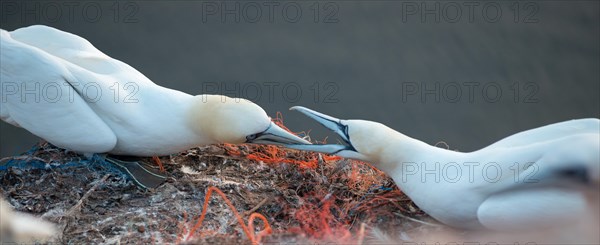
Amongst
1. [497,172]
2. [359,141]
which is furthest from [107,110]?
[497,172]

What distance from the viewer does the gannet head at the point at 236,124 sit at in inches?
248

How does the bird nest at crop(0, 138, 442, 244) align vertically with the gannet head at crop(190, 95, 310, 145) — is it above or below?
below

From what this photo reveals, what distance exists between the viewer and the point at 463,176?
5645 millimetres

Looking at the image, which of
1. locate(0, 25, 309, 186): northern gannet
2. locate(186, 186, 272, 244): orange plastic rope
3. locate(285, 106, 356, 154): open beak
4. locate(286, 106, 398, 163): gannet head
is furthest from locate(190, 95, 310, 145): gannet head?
locate(186, 186, 272, 244): orange plastic rope

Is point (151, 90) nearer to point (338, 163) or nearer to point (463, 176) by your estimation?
point (338, 163)

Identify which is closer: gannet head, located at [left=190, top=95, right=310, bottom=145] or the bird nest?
the bird nest

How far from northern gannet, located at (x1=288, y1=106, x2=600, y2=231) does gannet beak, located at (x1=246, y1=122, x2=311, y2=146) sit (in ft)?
0.57

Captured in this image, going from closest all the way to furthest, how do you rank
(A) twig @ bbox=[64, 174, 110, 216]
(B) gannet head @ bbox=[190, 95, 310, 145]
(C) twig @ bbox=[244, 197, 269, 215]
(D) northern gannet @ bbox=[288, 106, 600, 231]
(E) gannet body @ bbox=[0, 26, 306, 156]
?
1. (D) northern gannet @ bbox=[288, 106, 600, 231]
2. (A) twig @ bbox=[64, 174, 110, 216]
3. (C) twig @ bbox=[244, 197, 269, 215]
4. (E) gannet body @ bbox=[0, 26, 306, 156]
5. (B) gannet head @ bbox=[190, 95, 310, 145]

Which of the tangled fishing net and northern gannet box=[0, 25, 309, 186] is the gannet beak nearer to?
northern gannet box=[0, 25, 309, 186]

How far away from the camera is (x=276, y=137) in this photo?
635 cm

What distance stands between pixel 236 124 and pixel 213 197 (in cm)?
51

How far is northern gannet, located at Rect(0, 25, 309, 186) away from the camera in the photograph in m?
6.19

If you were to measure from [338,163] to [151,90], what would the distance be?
4.58 ft

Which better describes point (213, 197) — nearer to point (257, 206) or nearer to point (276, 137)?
point (257, 206)
